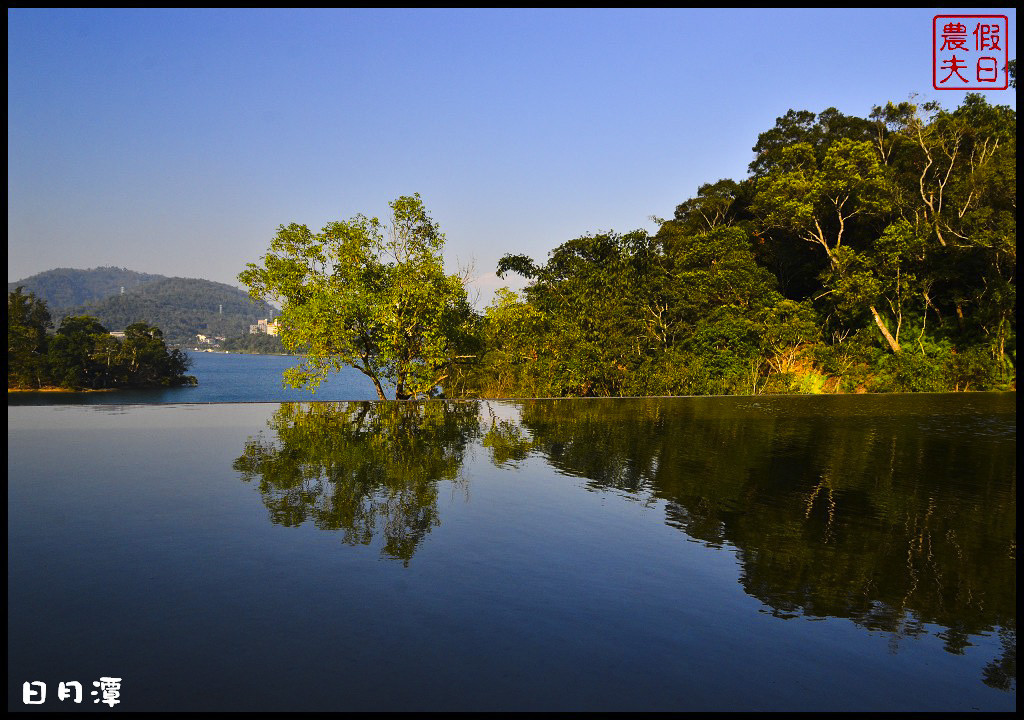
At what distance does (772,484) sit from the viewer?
16.6 ft

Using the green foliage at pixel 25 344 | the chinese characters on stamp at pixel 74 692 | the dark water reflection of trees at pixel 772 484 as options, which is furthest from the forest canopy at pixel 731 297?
the green foliage at pixel 25 344

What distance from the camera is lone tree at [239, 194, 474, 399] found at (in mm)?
12453

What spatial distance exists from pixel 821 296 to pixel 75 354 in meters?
46.9

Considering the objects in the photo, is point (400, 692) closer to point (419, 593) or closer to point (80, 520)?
point (419, 593)

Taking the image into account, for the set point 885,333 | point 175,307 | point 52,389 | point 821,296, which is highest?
point 175,307

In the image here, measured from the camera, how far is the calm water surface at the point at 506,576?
2225mm

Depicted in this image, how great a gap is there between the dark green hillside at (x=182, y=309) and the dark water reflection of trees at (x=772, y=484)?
103 m

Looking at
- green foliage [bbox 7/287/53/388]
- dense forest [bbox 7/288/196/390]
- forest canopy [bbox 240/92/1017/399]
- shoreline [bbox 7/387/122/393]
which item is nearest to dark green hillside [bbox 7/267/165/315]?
dense forest [bbox 7/288/196/390]

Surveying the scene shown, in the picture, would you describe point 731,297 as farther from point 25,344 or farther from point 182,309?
point 182,309

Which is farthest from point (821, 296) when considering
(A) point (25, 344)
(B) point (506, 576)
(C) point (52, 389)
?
(C) point (52, 389)

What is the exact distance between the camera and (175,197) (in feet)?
140

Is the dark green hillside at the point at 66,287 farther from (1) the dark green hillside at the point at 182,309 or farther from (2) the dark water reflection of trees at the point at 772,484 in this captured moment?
(2) the dark water reflection of trees at the point at 772,484

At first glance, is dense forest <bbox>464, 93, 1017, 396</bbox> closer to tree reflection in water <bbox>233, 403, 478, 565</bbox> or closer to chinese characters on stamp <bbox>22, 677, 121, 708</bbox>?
tree reflection in water <bbox>233, 403, 478, 565</bbox>

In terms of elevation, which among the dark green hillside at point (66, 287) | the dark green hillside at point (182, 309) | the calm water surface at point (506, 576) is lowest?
the calm water surface at point (506, 576)
